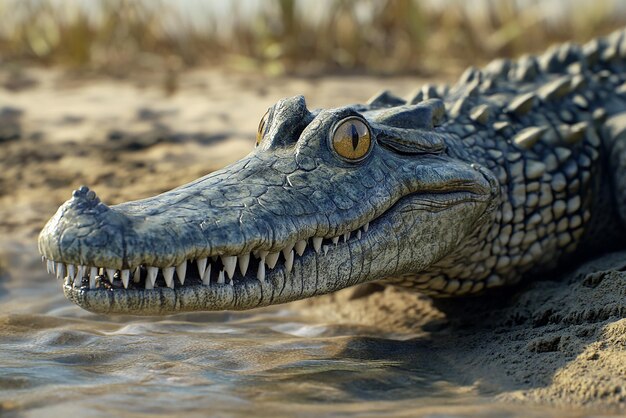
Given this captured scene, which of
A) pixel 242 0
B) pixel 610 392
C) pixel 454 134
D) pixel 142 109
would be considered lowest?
pixel 610 392

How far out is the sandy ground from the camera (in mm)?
3113

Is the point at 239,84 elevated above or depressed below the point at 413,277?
above

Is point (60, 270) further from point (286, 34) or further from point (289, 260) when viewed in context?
point (286, 34)

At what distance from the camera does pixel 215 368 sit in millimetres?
3236

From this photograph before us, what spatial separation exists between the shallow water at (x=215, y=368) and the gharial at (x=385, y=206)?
28 cm

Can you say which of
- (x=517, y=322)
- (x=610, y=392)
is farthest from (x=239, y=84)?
(x=610, y=392)

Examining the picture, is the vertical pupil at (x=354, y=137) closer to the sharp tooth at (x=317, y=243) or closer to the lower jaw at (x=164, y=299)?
the sharp tooth at (x=317, y=243)

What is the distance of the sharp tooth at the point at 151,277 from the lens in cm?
288

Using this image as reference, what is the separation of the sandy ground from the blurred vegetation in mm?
428

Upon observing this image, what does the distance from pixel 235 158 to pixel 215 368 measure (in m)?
2.77

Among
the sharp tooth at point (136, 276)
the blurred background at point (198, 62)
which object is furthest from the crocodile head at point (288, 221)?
the blurred background at point (198, 62)

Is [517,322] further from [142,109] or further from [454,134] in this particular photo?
[142,109]

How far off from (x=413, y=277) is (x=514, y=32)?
5.16 metres

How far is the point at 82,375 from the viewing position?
3.08 m
